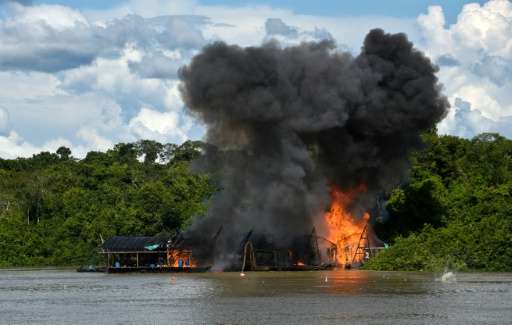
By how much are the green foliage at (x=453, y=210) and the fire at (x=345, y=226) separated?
11.0 ft

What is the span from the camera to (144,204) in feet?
341

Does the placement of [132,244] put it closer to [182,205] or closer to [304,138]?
[304,138]

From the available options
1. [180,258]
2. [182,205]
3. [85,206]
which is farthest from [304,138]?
[85,206]

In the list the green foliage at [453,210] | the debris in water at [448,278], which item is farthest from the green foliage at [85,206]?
the debris in water at [448,278]

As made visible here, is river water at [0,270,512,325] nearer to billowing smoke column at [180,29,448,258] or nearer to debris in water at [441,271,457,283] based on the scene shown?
debris in water at [441,271,457,283]

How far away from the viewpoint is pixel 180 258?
80.2 metres

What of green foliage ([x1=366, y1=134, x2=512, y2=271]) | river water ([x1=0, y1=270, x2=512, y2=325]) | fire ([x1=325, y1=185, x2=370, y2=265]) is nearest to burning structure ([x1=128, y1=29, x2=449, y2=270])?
fire ([x1=325, y1=185, x2=370, y2=265])

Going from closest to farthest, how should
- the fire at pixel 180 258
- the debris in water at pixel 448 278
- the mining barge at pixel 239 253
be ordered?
the debris in water at pixel 448 278
the mining barge at pixel 239 253
the fire at pixel 180 258

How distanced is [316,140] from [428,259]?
602 inches

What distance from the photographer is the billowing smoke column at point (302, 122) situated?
7781 centimetres

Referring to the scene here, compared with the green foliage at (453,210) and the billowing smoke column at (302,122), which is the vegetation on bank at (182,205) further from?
the billowing smoke column at (302,122)

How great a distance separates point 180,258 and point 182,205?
78.1 ft

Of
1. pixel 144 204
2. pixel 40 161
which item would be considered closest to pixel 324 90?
pixel 144 204

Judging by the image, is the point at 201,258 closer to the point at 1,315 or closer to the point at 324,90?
the point at 324,90
